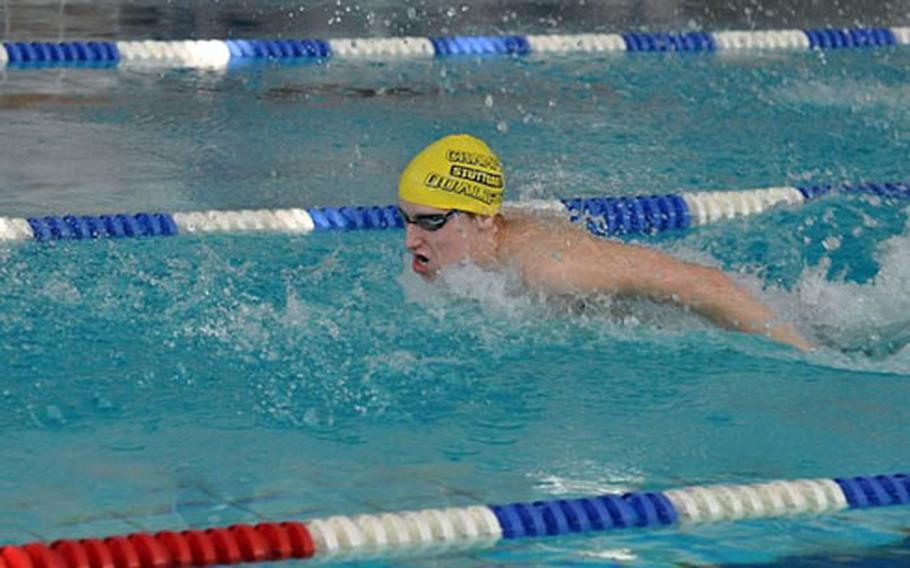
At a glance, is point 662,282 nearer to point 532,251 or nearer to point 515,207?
point 532,251

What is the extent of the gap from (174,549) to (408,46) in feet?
18.7

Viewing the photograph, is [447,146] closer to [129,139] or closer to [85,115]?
[129,139]

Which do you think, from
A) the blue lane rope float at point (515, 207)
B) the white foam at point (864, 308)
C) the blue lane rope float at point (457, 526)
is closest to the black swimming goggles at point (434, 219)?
the white foam at point (864, 308)

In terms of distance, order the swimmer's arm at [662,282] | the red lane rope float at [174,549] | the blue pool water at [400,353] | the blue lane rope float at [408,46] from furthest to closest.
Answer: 1. the blue lane rope float at [408,46]
2. the swimmer's arm at [662,282]
3. the blue pool water at [400,353]
4. the red lane rope float at [174,549]

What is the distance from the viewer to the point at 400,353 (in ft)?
14.6

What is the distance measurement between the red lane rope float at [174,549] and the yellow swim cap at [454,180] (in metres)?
1.32

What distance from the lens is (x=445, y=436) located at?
12.9 feet

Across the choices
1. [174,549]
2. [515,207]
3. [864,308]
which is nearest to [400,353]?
[515,207]

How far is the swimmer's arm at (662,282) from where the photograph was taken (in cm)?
425

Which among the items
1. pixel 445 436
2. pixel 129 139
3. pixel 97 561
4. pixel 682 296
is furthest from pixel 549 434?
pixel 129 139

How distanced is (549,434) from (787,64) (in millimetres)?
4915

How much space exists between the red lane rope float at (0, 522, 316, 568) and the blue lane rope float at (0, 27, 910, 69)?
516cm

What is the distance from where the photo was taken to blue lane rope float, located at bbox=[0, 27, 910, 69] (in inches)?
322

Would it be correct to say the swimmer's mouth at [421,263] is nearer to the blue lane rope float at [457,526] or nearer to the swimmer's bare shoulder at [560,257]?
the swimmer's bare shoulder at [560,257]
